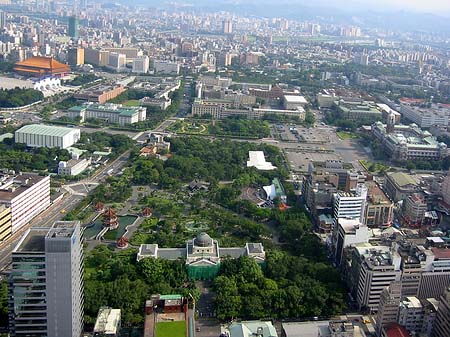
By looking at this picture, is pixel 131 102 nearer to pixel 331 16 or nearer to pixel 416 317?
pixel 416 317

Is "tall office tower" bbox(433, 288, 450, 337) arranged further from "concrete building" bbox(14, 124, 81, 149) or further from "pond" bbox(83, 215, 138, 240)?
"concrete building" bbox(14, 124, 81, 149)

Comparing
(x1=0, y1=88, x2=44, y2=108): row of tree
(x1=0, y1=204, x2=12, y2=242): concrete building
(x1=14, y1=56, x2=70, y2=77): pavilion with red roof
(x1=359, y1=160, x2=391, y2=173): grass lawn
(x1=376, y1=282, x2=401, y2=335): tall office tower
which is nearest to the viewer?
(x1=376, y1=282, x2=401, y2=335): tall office tower

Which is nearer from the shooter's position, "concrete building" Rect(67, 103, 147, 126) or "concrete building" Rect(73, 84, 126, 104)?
"concrete building" Rect(67, 103, 147, 126)

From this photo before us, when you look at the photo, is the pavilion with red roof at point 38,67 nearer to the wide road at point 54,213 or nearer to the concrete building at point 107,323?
the wide road at point 54,213

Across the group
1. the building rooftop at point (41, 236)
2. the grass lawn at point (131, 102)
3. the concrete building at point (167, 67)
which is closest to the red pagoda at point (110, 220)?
the building rooftop at point (41, 236)

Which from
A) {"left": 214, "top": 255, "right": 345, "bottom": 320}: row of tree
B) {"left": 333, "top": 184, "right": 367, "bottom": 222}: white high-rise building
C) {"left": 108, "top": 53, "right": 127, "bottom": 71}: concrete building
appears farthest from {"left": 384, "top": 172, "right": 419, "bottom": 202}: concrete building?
{"left": 108, "top": 53, "right": 127, "bottom": 71}: concrete building

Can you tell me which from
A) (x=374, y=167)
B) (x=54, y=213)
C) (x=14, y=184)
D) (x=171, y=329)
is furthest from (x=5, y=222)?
(x=374, y=167)

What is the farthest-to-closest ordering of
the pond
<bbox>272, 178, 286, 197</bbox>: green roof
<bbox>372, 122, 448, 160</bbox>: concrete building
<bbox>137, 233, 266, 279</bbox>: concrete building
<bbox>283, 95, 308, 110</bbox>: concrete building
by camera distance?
<bbox>283, 95, 308, 110</bbox>: concrete building
<bbox>372, 122, 448, 160</bbox>: concrete building
<bbox>272, 178, 286, 197</bbox>: green roof
the pond
<bbox>137, 233, 266, 279</bbox>: concrete building
